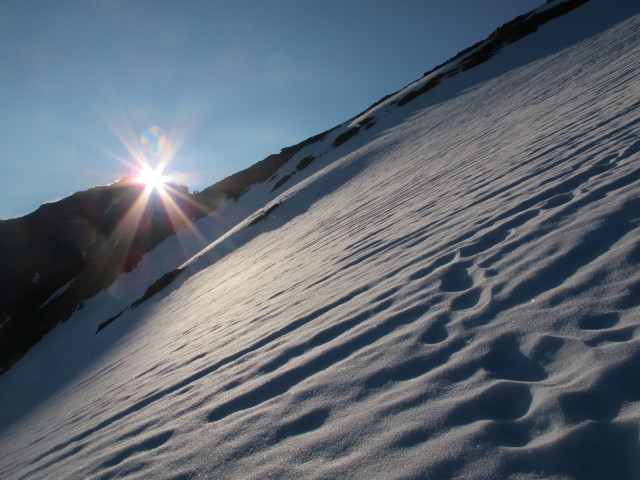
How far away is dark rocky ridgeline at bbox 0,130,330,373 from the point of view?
28719mm

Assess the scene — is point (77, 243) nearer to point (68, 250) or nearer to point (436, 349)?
point (68, 250)

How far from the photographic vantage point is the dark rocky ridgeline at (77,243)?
28.7 m

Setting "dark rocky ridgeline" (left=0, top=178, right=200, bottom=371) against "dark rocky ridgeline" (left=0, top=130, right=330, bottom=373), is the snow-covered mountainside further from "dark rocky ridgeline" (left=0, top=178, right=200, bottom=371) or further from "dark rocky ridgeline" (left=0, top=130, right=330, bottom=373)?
"dark rocky ridgeline" (left=0, top=130, right=330, bottom=373)

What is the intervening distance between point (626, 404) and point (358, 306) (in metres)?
2.10

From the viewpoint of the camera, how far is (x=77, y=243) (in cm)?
5053

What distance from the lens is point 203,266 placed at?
51.8ft

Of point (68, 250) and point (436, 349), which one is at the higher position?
point (68, 250)

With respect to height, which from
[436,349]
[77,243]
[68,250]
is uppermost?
[77,243]

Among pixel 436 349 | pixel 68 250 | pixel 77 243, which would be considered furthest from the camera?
pixel 77 243

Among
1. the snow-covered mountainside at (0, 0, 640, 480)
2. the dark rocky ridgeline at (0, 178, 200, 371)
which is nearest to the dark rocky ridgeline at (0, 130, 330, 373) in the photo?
the dark rocky ridgeline at (0, 178, 200, 371)

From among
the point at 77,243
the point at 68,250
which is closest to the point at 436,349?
the point at 68,250

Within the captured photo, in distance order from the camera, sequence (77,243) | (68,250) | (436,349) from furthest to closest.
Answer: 1. (77,243)
2. (68,250)
3. (436,349)

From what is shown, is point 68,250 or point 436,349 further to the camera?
point 68,250

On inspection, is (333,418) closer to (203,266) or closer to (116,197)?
(203,266)
